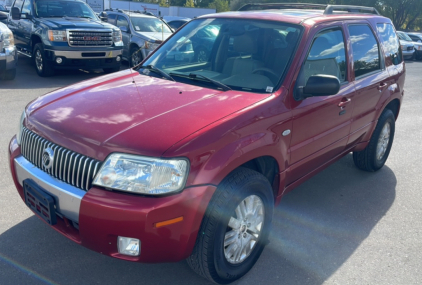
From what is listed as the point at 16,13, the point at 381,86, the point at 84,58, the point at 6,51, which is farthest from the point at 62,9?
the point at 381,86

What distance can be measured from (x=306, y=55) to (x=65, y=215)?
2.28 meters

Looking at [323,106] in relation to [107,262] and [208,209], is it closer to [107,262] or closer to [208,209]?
[208,209]

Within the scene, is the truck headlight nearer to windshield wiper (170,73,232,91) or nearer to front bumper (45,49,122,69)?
front bumper (45,49,122,69)

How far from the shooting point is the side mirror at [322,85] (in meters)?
3.28

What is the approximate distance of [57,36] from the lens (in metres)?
9.85

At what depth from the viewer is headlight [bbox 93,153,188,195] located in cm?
250

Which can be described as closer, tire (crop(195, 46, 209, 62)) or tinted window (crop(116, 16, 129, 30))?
tire (crop(195, 46, 209, 62))

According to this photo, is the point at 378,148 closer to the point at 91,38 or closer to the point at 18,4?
the point at 91,38

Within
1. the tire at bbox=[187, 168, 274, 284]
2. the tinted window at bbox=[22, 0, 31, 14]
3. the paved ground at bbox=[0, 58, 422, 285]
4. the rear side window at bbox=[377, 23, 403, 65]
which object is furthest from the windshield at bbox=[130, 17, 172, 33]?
the tire at bbox=[187, 168, 274, 284]

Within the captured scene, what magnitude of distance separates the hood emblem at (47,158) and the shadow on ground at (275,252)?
785mm

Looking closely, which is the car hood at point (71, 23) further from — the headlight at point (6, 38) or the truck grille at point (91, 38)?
the headlight at point (6, 38)

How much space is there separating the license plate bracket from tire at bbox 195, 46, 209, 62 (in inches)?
76.3

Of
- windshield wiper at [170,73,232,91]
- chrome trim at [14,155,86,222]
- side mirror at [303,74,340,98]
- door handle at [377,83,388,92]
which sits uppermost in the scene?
side mirror at [303,74,340,98]

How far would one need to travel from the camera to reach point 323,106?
12.2 ft
